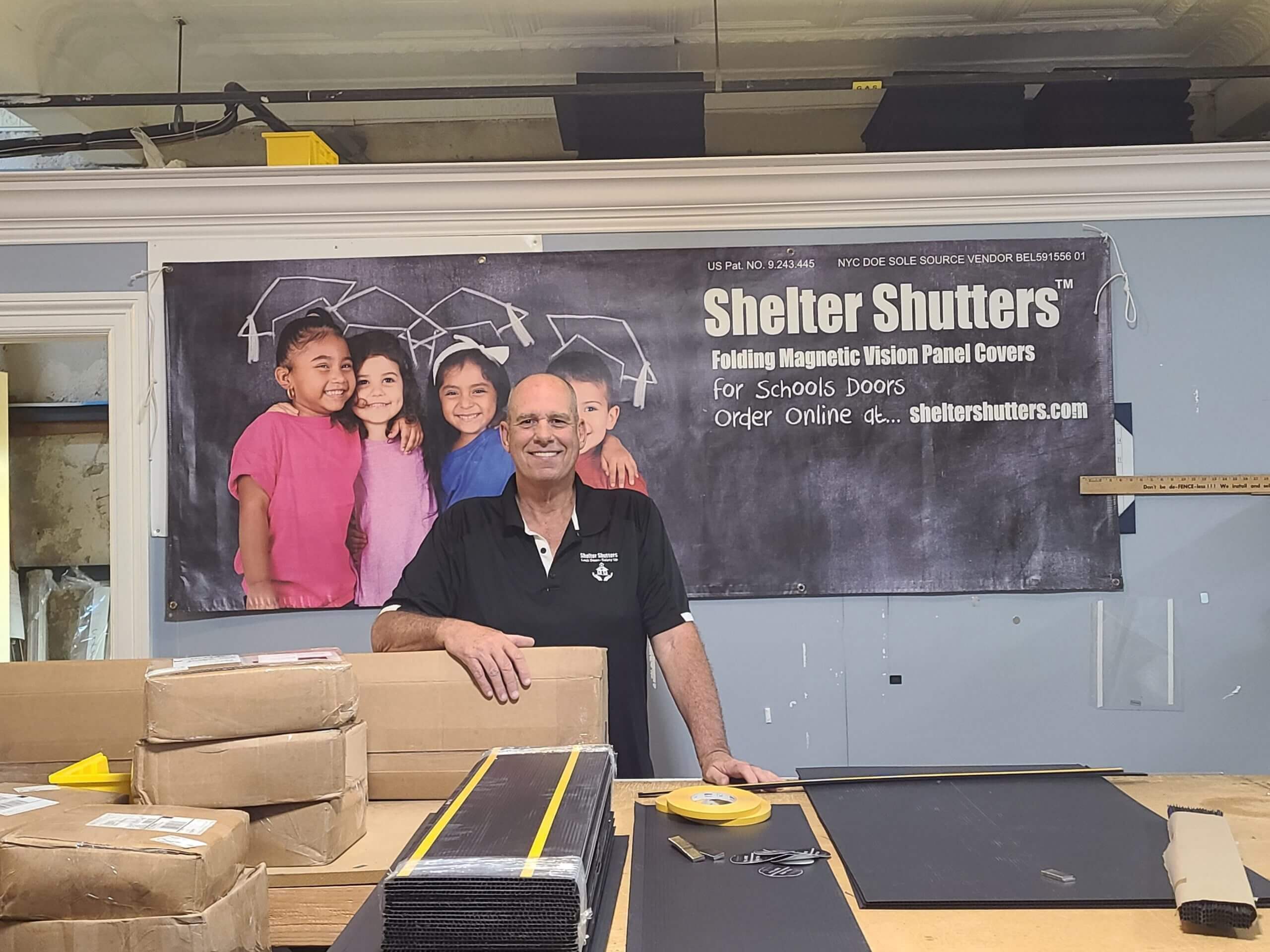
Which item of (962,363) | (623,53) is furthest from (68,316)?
(962,363)

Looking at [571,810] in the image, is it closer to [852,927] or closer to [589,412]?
[852,927]

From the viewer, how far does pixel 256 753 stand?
149 cm

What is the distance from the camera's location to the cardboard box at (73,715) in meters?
1.83

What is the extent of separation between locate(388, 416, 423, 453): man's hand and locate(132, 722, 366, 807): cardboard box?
1602 millimetres

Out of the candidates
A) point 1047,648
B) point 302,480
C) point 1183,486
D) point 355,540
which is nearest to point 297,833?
point 355,540

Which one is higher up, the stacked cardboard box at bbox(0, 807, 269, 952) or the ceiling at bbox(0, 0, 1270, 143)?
the ceiling at bbox(0, 0, 1270, 143)

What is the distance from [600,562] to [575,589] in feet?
0.32

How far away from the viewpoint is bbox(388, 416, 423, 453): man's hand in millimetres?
3023

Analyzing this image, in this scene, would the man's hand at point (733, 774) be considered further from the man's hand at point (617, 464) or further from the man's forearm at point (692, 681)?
the man's hand at point (617, 464)

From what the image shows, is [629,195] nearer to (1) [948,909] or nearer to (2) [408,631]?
(2) [408,631]

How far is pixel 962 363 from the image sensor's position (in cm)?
302

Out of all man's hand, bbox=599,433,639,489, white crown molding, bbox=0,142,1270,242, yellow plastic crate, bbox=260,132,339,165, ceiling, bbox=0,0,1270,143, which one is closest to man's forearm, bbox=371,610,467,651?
man's hand, bbox=599,433,639,489

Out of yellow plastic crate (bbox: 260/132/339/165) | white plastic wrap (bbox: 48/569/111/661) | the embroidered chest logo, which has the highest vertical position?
yellow plastic crate (bbox: 260/132/339/165)

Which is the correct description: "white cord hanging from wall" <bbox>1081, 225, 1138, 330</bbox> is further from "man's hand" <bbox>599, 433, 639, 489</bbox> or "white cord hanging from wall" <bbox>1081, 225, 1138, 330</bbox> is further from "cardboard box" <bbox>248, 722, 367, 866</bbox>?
"cardboard box" <bbox>248, 722, 367, 866</bbox>
